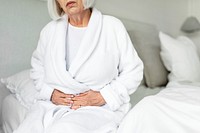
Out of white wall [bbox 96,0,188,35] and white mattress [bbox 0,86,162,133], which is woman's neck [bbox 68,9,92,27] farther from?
white wall [bbox 96,0,188,35]

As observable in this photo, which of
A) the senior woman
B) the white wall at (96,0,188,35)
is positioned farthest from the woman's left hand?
the white wall at (96,0,188,35)

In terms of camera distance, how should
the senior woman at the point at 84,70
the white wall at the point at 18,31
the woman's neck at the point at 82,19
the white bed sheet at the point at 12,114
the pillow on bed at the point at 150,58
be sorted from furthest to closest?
the pillow on bed at the point at 150,58 < the white wall at the point at 18,31 < the white bed sheet at the point at 12,114 < the woman's neck at the point at 82,19 < the senior woman at the point at 84,70

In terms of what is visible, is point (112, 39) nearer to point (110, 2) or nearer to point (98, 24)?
point (98, 24)

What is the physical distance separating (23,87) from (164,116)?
0.78 m

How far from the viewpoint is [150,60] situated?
2.05m

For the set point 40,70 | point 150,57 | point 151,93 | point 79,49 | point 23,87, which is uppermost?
point 79,49

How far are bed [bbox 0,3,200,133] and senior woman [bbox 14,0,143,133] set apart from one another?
0.43ft

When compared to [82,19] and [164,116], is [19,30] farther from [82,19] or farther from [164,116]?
[164,116]

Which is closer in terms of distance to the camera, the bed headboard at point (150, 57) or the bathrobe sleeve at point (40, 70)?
the bathrobe sleeve at point (40, 70)

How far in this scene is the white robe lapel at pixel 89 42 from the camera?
3.42 ft

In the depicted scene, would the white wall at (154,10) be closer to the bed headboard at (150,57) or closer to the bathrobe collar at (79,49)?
the bed headboard at (150,57)

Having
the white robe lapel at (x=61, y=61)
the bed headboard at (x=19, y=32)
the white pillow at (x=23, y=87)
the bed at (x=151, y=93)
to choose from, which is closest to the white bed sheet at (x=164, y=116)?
the bed at (x=151, y=93)

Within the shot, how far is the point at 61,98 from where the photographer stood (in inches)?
41.8

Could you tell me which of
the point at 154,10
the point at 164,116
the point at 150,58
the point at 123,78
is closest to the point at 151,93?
the point at 150,58
